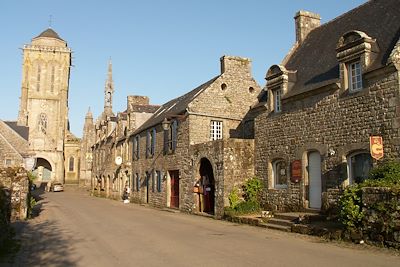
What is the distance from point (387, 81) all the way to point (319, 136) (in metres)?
3.31

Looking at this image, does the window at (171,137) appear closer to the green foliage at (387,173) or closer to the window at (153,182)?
the window at (153,182)

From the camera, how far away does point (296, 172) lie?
15.6 meters

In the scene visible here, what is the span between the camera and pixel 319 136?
1473cm

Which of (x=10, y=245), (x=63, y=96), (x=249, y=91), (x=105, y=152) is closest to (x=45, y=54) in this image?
(x=63, y=96)

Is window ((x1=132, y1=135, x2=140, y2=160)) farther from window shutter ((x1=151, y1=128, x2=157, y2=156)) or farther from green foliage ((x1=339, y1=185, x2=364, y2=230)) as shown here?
green foliage ((x1=339, y1=185, x2=364, y2=230))

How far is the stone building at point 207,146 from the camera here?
723 inches

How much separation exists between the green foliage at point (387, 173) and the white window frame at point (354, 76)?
9.50 ft

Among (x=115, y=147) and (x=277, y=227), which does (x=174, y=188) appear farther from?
(x=115, y=147)

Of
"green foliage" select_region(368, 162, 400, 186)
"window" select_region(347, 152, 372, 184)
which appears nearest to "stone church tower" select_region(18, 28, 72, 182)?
"window" select_region(347, 152, 372, 184)

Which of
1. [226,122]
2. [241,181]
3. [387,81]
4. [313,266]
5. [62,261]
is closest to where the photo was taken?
[313,266]

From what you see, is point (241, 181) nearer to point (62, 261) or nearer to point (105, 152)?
point (62, 261)

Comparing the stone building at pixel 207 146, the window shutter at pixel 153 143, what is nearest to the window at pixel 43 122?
the window shutter at pixel 153 143

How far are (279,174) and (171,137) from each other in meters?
8.52

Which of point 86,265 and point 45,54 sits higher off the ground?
point 45,54
